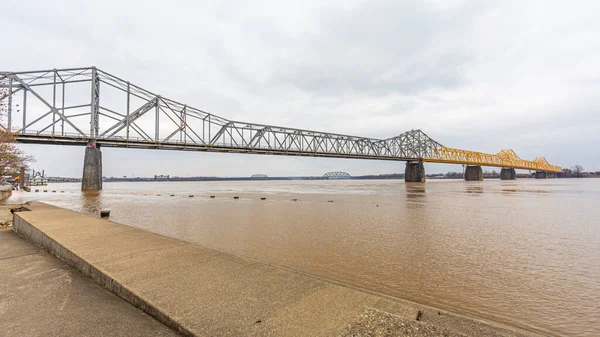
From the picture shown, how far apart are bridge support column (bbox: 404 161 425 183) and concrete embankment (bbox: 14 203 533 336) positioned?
121m

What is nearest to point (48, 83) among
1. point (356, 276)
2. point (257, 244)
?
point (257, 244)

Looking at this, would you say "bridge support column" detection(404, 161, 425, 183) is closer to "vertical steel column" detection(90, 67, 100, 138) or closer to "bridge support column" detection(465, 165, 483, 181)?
"bridge support column" detection(465, 165, 483, 181)

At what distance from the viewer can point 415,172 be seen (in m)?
117

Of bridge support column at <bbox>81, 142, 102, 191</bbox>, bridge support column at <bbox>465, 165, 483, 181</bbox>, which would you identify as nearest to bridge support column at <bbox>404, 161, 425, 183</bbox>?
bridge support column at <bbox>465, 165, 483, 181</bbox>

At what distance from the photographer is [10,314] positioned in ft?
10.7

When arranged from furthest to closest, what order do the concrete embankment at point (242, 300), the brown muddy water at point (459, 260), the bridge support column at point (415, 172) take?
the bridge support column at point (415, 172)
the brown muddy water at point (459, 260)
the concrete embankment at point (242, 300)

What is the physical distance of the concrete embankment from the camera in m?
2.68

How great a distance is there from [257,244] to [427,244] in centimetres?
572

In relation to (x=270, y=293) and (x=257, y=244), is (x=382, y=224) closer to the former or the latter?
(x=257, y=244)

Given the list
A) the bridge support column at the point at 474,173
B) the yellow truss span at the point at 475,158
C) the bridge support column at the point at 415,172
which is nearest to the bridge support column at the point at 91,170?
the bridge support column at the point at 415,172

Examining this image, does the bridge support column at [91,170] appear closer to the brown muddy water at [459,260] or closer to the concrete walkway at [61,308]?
the brown muddy water at [459,260]

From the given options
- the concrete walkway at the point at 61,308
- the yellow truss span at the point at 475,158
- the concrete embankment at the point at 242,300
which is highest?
the yellow truss span at the point at 475,158

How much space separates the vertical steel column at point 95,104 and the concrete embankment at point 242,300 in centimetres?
6126

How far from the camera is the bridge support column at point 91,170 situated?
165 feet
